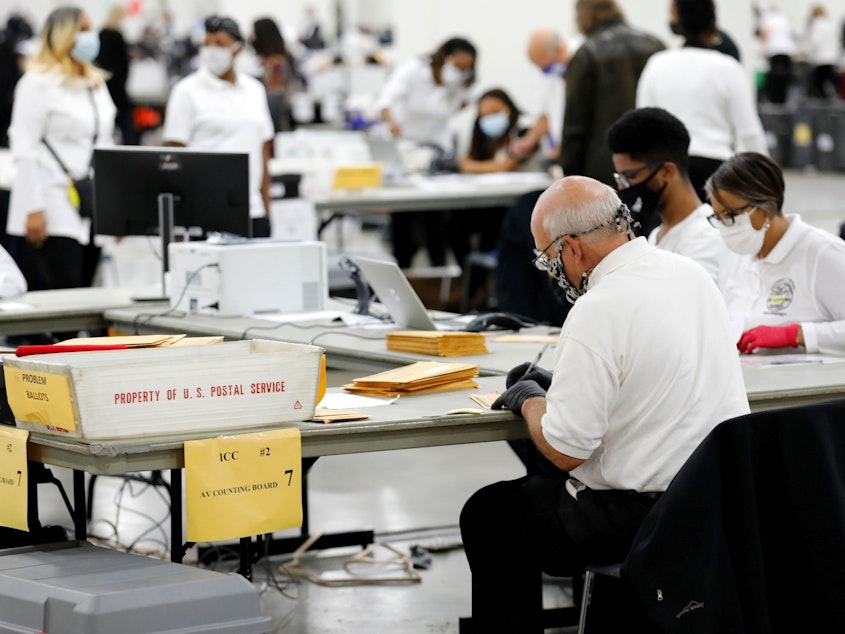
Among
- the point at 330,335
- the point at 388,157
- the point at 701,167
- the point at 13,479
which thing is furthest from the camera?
the point at 388,157

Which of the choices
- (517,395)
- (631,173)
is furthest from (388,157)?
(517,395)

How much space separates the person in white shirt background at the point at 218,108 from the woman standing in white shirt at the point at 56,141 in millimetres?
298

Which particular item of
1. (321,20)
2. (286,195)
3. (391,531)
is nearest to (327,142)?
(286,195)

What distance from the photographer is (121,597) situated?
2273 mm

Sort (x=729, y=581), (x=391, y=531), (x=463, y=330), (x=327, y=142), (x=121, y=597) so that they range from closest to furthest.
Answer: (x=121, y=597)
(x=729, y=581)
(x=463, y=330)
(x=391, y=531)
(x=327, y=142)

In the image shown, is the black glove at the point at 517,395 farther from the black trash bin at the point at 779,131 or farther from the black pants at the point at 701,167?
the black trash bin at the point at 779,131

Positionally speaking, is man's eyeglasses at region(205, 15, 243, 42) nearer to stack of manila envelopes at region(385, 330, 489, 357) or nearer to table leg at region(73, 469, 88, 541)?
stack of manila envelopes at region(385, 330, 489, 357)

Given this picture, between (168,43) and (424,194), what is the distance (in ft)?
45.1

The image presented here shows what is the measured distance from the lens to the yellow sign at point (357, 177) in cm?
730

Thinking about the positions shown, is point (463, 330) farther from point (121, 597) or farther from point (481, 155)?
point (481, 155)

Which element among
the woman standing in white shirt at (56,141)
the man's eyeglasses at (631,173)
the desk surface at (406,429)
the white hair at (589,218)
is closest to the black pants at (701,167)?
the man's eyeglasses at (631,173)

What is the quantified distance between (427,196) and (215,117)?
175cm

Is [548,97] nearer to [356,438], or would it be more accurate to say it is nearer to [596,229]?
[596,229]

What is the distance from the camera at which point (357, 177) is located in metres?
7.35
